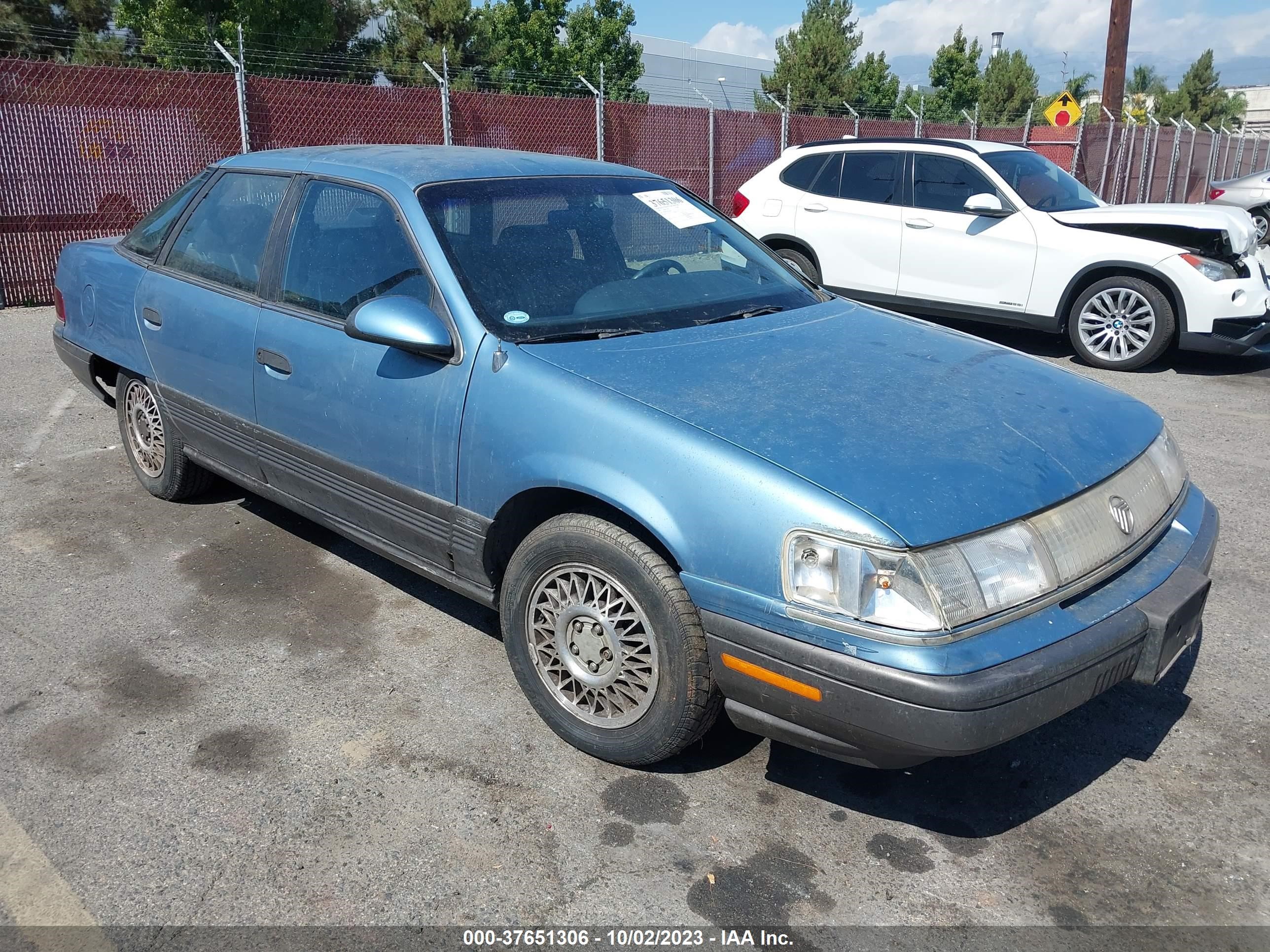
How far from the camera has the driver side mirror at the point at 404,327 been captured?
313 cm

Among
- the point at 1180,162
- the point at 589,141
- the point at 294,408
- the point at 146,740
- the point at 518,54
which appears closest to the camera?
the point at 146,740

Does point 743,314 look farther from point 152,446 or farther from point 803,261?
point 803,261

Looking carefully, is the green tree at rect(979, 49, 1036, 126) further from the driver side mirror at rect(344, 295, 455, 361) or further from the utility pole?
the driver side mirror at rect(344, 295, 455, 361)

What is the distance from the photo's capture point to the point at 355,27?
1186 inches

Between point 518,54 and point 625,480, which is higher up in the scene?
point 518,54

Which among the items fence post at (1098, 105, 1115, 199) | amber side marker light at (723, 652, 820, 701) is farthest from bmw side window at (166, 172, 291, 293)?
fence post at (1098, 105, 1115, 199)

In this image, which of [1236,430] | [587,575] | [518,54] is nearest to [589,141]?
[1236,430]

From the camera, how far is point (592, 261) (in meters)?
3.58

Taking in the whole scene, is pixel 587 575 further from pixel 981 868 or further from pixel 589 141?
pixel 589 141

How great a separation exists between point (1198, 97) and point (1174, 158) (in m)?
37.6

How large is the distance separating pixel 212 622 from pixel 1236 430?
6.22 meters

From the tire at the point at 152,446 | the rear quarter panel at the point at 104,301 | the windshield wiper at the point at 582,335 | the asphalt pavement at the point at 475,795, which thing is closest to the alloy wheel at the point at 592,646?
the asphalt pavement at the point at 475,795

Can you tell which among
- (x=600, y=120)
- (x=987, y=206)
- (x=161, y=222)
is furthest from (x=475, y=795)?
(x=600, y=120)

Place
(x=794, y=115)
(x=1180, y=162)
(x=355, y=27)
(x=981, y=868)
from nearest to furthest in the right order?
(x=981, y=868), (x=794, y=115), (x=1180, y=162), (x=355, y=27)
